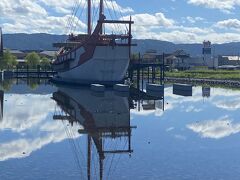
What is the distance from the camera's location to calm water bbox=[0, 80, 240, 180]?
68.5ft

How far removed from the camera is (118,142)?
28219 millimetres

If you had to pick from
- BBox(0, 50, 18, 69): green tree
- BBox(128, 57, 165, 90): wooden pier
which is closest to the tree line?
BBox(0, 50, 18, 69): green tree

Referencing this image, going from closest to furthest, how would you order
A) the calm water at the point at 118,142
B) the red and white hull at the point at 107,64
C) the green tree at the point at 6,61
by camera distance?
the calm water at the point at 118,142 → the red and white hull at the point at 107,64 → the green tree at the point at 6,61

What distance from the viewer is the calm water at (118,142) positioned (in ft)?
68.5

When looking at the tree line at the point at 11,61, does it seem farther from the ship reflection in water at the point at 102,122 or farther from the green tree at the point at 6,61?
the ship reflection in water at the point at 102,122

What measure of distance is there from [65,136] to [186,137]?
7554mm

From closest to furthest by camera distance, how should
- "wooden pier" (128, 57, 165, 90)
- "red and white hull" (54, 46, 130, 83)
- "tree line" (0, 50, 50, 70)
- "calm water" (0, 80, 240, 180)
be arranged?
"calm water" (0, 80, 240, 180) < "red and white hull" (54, 46, 130, 83) < "wooden pier" (128, 57, 165, 90) < "tree line" (0, 50, 50, 70)

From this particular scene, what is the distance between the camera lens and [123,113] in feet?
137

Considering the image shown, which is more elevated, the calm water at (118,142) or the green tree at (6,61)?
the green tree at (6,61)

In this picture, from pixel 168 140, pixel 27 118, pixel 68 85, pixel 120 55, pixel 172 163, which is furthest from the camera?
pixel 68 85

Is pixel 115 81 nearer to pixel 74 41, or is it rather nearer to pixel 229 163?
Answer: pixel 74 41

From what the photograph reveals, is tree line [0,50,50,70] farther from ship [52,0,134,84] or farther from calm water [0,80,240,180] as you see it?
calm water [0,80,240,180]

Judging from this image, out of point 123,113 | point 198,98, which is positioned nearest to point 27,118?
point 123,113

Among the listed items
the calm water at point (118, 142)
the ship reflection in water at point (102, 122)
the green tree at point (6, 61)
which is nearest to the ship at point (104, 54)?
the ship reflection in water at point (102, 122)
